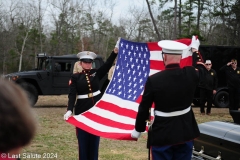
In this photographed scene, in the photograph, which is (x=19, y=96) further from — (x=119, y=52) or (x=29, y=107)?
(x=119, y=52)

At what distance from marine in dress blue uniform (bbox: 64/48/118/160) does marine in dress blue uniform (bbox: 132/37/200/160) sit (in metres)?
1.41

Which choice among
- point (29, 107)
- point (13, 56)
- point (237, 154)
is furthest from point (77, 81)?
point (13, 56)

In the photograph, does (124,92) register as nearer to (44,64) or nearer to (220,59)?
(44,64)

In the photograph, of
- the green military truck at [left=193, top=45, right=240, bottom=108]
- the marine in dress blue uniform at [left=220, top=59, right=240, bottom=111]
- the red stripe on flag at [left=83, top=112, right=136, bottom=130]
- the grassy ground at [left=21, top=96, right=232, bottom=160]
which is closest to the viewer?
the red stripe on flag at [left=83, top=112, right=136, bottom=130]

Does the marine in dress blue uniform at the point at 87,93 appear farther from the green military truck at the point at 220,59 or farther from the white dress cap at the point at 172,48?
the green military truck at the point at 220,59

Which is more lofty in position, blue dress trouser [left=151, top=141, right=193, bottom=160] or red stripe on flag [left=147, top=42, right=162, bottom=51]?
red stripe on flag [left=147, top=42, right=162, bottom=51]

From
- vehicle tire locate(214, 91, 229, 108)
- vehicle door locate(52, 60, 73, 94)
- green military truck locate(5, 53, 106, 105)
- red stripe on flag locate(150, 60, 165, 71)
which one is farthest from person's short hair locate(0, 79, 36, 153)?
vehicle tire locate(214, 91, 229, 108)

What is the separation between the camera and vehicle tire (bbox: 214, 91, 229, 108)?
44.9 ft

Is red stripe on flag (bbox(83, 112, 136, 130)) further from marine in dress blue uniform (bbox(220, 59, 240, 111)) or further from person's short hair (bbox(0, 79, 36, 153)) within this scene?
marine in dress blue uniform (bbox(220, 59, 240, 111))

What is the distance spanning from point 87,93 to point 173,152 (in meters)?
1.70

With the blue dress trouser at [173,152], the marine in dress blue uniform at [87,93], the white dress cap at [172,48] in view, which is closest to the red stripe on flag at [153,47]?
the marine in dress blue uniform at [87,93]

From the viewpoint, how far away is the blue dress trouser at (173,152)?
3.16 metres

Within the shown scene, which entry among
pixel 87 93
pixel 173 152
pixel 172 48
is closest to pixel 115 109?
pixel 87 93

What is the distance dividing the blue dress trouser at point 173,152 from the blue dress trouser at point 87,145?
140 cm
